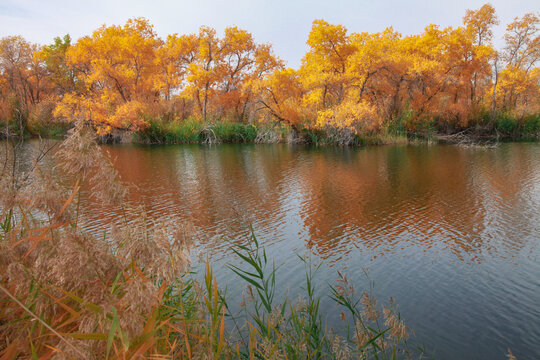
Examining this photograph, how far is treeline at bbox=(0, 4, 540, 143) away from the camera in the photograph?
25297 mm

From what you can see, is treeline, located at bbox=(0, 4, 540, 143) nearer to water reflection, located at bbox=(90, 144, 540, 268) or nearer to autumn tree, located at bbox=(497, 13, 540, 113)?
autumn tree, located at bbox=(497, 13, 540, 113)

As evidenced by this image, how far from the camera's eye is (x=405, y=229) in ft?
24.6

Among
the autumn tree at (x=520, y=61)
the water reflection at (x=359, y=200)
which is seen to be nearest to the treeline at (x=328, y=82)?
the autumn tree at (x=520, y=61)

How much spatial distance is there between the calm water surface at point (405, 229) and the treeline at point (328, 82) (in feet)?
36.4

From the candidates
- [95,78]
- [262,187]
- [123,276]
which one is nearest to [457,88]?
[262,187]

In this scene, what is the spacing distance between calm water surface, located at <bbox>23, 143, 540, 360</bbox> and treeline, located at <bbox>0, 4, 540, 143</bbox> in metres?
11.1

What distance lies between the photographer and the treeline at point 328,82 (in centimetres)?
2530

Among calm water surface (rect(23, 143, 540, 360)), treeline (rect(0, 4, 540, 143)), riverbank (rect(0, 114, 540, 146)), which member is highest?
treeline (rect(0, 4, 540, 143))

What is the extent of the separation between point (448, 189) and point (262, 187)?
6025mm

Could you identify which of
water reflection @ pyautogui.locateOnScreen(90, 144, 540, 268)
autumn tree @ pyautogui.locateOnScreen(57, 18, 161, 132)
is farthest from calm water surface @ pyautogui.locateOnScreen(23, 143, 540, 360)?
→ autumn tree @ pyautogui.locateOnScreen(57, 18, 161, 132)

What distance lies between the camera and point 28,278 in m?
1.80

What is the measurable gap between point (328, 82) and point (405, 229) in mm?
19840

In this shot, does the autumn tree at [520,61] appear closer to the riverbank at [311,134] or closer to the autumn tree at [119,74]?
the riverbank at [311,134]

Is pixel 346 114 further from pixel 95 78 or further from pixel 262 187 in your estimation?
pixel 95 78
